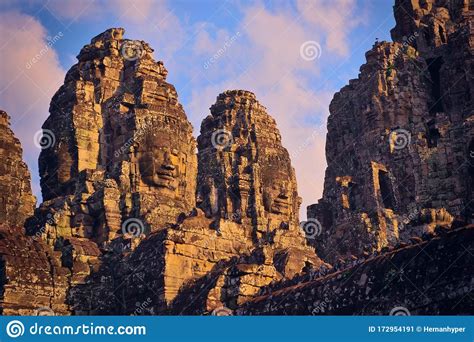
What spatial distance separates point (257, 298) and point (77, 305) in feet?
30.0

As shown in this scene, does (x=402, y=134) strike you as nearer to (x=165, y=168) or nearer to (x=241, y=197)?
(x=241, y=197)

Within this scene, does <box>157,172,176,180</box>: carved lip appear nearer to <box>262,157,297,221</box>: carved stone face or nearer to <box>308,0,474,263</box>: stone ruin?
<box>308,0,474,263</box>: stone ruin

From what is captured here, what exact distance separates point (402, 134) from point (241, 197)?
60.5 ft

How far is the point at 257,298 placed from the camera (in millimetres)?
37594

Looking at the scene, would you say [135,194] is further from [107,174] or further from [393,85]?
[393,85]

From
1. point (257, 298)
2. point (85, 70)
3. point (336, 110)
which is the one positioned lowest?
point (257, 298)

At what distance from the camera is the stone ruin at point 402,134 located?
6856 cm

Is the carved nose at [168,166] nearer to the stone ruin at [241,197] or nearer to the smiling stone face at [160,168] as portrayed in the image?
the smiling stone face at [160,168]

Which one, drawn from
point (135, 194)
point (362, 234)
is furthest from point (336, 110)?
point (135, 194)

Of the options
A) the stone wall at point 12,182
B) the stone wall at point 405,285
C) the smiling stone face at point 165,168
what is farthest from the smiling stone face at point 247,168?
the stone wall at point 405,285

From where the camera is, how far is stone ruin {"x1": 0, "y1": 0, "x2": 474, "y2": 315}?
113ft

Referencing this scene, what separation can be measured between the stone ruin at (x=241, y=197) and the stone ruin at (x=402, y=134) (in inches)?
6.3

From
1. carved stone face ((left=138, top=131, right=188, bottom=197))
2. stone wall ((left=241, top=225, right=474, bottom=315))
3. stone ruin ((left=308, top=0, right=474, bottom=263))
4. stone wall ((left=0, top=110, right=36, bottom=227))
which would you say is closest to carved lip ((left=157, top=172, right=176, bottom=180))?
carved stone face ((left=138, top=131, right=188, bottom=197))

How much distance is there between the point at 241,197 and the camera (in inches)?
2589
